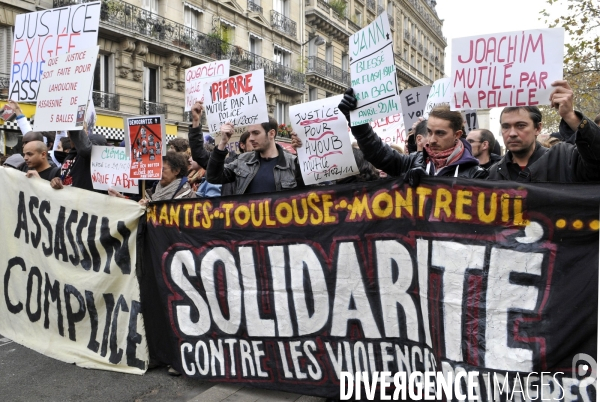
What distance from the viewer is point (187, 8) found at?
945 inches

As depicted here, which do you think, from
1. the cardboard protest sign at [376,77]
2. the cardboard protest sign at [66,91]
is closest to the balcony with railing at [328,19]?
the cardboard protest sign at [66,91]

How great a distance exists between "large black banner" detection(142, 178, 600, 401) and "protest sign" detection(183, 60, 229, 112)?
222cm

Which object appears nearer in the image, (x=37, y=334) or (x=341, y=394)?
(x=341, y=394)

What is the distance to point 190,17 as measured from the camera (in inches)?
957

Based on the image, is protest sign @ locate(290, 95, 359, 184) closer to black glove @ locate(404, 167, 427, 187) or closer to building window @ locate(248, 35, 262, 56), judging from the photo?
black glove @ locate(404, 167, 427, 187)

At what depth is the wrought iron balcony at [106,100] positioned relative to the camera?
769 inches

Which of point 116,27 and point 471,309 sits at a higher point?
point 116,27

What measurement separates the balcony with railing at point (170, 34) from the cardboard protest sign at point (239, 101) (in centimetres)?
1565

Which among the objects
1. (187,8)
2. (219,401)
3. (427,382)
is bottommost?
(219,401)

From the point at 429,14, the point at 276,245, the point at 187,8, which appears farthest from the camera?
the point at 429,14

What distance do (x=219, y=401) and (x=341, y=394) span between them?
80cm

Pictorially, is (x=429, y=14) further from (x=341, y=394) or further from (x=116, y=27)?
(x=341, y=394)

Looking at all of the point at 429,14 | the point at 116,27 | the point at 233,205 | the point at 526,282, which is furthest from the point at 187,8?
the point at 429,14

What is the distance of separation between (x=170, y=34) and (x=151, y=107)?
324 centimetres
